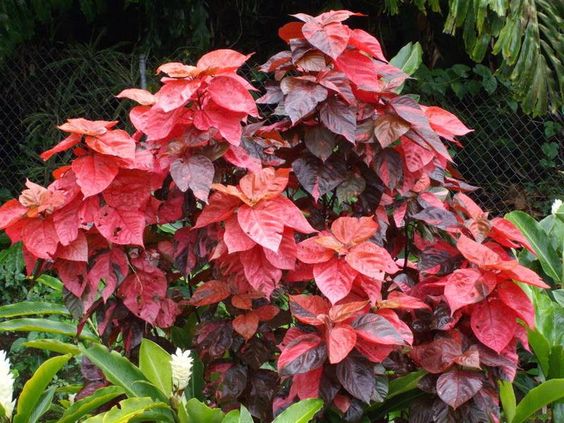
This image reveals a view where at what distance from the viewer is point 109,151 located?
2033mm

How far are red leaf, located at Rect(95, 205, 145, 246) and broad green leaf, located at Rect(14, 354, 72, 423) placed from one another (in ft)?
1.02

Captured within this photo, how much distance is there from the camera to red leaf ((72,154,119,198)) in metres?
A: 2.02

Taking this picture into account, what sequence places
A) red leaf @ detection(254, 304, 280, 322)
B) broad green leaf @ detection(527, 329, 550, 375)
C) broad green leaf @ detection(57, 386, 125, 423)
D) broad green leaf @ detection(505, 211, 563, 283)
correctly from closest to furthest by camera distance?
broad green leaf @ detection(57, 386, 125, 423), red leaf @ detection(254, 304, 280, 322), broad green leaf @ detection(527, 329, 550, 375), broad green leaf @ detection(505, 211, 563, 283)

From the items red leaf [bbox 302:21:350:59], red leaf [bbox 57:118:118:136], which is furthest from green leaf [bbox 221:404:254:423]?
red leaf [bbox 302:21:350:59]

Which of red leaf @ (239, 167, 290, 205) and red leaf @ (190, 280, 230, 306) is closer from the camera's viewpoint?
red leaf @ (239, 167, 290, 205)

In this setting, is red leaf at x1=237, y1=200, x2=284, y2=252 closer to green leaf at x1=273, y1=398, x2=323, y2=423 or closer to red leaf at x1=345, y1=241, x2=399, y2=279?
red leaf at x1=345, y1=241, x2=399, y2=279

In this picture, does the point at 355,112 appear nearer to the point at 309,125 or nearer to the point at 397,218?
the point at 309,125

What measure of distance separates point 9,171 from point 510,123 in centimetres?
413

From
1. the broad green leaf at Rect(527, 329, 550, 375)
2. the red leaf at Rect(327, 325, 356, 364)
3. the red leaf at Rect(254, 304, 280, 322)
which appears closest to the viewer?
the red leaf at Rect(327, 325, 356, 364)

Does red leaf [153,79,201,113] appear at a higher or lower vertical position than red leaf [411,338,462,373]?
higher

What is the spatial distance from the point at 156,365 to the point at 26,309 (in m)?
0.66

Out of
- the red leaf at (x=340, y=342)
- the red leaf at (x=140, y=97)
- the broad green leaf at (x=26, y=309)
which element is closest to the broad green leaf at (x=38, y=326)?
the broad green leaf at (x=26, y=309)

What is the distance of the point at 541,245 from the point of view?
9.88ft

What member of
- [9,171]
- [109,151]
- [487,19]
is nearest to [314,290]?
[109,151]
